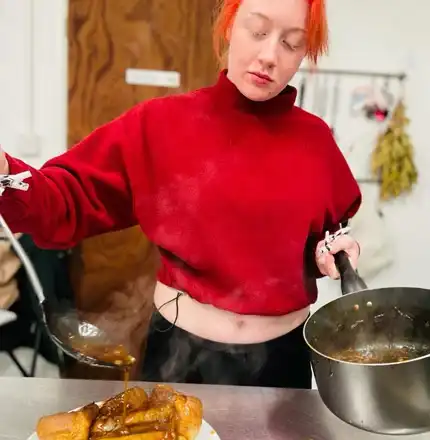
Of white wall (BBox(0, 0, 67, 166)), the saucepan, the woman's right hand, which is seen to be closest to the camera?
the saucepan

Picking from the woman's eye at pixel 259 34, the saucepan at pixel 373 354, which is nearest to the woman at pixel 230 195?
the woman's eye at pixel 259 34

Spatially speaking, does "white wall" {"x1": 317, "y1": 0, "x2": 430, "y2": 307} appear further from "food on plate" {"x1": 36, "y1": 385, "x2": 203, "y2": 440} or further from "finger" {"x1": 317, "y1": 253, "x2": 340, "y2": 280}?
"food on plate" {"x1": 36, "y1": 385, "x2": 203, "y2": 440}

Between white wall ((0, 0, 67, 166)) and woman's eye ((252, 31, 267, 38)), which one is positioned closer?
woman's eye ((252, 31, 267, 38))

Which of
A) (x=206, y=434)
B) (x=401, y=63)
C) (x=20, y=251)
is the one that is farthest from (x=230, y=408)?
(x=401, y=63)

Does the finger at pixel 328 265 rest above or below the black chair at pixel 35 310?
above

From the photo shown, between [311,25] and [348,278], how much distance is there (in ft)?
1.23

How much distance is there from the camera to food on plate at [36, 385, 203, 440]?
649mm

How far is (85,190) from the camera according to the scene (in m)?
0.84

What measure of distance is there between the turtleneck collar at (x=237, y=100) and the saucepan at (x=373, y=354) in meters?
0.25

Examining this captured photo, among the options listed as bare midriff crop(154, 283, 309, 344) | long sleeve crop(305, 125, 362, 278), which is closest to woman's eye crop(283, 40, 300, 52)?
long sleeve crop(305, 125, 362, 278)

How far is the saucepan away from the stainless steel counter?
0.33 feet

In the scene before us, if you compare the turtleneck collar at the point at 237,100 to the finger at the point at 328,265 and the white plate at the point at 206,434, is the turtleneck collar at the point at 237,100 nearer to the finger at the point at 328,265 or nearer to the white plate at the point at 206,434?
the finger at the point at 328,265

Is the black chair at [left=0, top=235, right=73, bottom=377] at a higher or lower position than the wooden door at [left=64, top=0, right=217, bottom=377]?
lower

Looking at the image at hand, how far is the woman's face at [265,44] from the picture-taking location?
32.5 inches
